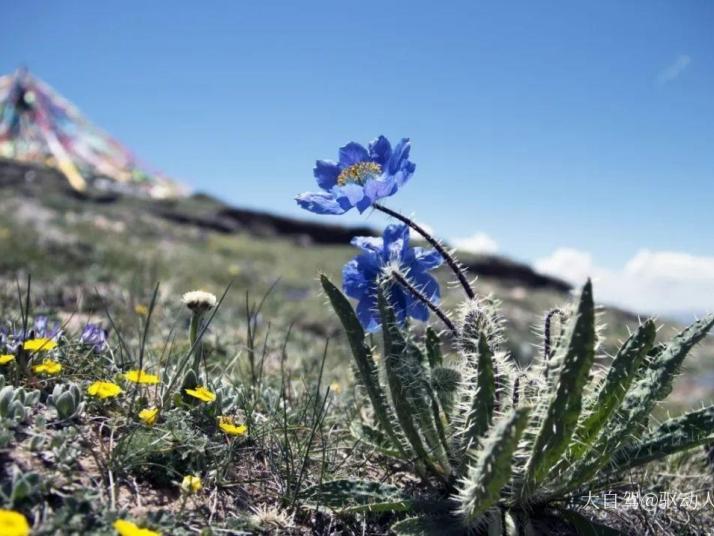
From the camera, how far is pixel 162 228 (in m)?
17.3

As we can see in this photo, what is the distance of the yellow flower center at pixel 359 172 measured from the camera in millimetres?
1838

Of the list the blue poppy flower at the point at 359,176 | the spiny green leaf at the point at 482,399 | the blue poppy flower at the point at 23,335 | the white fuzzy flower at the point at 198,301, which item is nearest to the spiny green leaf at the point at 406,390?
the spiny green leaf at the point at 482,399

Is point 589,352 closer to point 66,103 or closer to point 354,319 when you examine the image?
point 354,319

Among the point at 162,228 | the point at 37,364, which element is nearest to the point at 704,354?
the point at 162,228

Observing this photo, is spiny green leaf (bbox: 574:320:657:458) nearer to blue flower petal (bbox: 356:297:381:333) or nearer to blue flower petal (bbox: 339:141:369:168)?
blue flower petal (bbox: 356:297:381:333)

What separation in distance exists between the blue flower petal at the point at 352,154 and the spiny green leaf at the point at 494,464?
884 mm

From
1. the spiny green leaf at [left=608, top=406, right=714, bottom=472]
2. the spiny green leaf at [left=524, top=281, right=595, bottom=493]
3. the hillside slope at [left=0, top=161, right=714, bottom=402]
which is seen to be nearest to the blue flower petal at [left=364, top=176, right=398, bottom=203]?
the hillside slope at [left=0, top=161, right=714, bottom=402]

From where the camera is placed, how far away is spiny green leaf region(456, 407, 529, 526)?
1358mm

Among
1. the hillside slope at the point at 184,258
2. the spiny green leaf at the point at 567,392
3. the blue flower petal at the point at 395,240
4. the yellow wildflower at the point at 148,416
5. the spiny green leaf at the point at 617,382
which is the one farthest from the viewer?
the hillside slope at the point at 184,258

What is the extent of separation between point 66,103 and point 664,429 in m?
34.0

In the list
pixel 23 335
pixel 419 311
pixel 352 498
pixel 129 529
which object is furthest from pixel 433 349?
pixel 23 335

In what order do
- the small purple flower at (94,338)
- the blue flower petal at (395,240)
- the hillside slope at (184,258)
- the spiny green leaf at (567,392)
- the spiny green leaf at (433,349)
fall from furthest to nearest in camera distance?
1. the hillside slope at (184,258)
2. the small purple flower at (94,338)
3. the spiny green leaf at (433,349)
4. the blue flower petal at (395,240)
5. the spiny green leaf at (567,392)

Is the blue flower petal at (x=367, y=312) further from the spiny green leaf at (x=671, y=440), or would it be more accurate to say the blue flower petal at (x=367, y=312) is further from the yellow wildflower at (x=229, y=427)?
the spiny green leaf at (x=671, y=440)

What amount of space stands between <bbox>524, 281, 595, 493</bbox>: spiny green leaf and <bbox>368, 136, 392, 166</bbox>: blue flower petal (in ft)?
2.36
